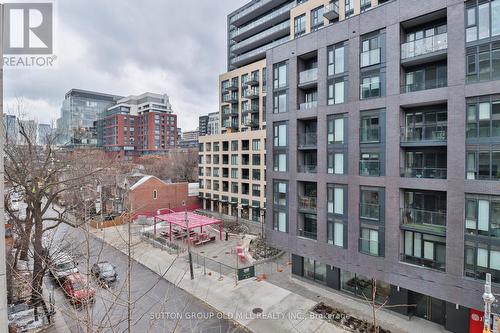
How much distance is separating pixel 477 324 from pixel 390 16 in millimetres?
16672

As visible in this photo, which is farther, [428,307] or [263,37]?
[263,37]

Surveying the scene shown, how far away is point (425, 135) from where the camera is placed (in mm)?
15422

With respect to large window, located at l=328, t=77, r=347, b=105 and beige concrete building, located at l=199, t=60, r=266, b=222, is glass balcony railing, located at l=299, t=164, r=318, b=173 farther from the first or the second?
beige concrete building, located at l=199, t=60, r=266, b=222

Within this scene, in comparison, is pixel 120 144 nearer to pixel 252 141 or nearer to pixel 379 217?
pixel 252 141

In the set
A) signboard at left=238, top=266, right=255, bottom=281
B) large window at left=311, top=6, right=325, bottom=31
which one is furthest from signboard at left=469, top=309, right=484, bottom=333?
large window at left=311, top=6, right=325, bottom=31

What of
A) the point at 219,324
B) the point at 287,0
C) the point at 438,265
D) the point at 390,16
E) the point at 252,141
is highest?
the point at 287,0

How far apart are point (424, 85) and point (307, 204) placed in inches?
407

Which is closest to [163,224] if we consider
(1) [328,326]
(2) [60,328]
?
(2) [60,328]

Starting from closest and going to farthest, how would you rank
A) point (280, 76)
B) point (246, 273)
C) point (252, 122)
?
point (246, 273), point (280, 76), point (252, 122)

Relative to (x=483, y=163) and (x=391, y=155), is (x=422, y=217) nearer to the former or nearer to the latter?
(x=391, y=155)

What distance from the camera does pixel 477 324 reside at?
1332 cm

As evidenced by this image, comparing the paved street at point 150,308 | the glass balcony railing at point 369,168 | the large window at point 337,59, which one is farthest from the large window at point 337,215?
the paved street at point 150,308

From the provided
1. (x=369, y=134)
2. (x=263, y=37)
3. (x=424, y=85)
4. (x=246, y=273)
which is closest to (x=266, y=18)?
(x=263, y=37)

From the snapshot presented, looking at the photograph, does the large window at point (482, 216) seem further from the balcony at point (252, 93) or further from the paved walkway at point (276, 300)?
the balcony at point (252, 93)
